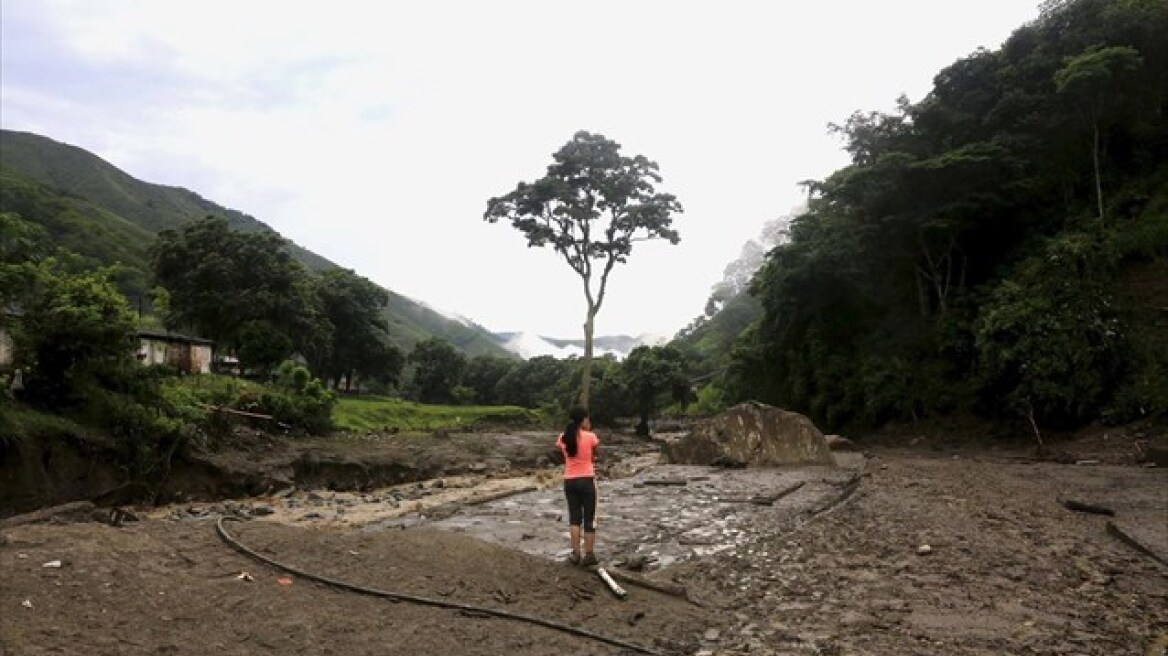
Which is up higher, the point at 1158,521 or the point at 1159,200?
the point at 1159,200

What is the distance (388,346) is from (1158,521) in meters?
62.4

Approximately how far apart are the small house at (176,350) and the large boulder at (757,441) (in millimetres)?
25740

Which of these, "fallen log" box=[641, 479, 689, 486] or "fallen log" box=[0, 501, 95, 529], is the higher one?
"fallen log" box=[0, 501, 95, 529]

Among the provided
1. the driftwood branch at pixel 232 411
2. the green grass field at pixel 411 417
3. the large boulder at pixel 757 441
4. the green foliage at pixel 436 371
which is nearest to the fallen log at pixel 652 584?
the large boulder at pixel 757 441

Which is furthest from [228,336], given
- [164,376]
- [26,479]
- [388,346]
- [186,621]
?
[186,621]

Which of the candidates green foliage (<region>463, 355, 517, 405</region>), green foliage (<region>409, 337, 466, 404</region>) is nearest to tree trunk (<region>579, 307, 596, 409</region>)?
green foliage (<region>409, 337, 466, 404</region>)

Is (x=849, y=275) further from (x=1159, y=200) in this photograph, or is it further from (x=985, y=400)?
(x=1159, y=200)

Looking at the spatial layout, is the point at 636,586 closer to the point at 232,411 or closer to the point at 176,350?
the point at 232,411

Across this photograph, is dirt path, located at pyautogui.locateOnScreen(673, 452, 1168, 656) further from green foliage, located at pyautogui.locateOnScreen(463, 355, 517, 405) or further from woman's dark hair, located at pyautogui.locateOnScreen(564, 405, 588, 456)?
green foliage, located at pyautogui.locateOnScreen(463, 355, 517, 405)

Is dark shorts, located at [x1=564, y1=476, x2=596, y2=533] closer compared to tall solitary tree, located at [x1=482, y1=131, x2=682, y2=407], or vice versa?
dark shorts, located at [x1=564, y1=476, x2=596, y2=533]

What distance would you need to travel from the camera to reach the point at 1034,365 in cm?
2359

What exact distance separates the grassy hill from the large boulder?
65798 millimetres

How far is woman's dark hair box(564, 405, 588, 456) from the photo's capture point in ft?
28.2

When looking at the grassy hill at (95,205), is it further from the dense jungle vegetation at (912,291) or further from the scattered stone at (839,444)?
the scattered stone at (839,444)
